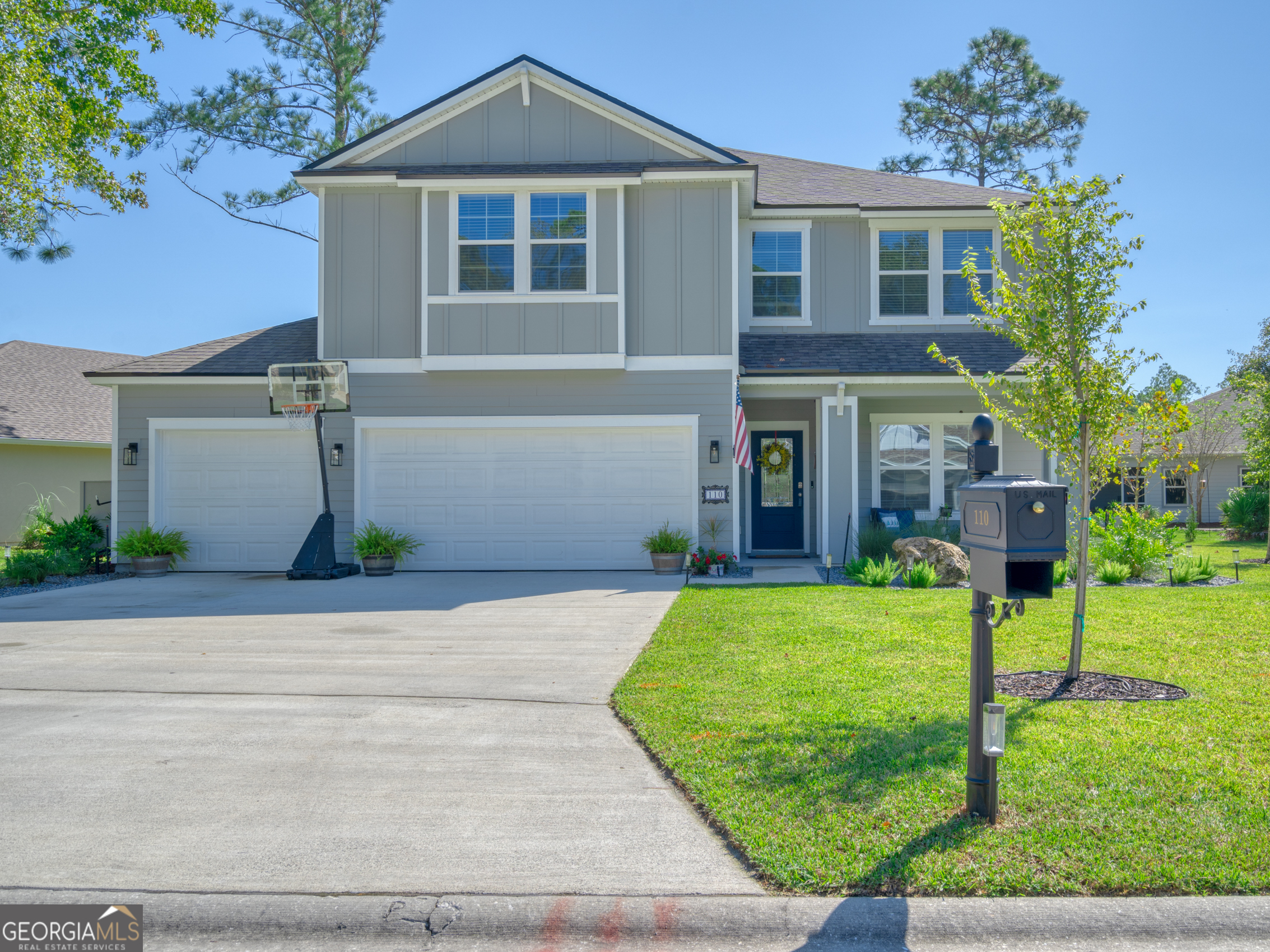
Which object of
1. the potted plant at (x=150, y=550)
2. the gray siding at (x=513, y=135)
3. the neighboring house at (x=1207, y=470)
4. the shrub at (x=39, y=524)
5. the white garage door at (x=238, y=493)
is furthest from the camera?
the neighboring house at (x=1207, y=470)

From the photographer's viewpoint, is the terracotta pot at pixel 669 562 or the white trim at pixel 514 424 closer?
the terracotta pot at pixel 669 562

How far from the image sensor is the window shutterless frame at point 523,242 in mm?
12977

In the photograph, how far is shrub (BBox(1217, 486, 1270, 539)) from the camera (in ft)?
64.6

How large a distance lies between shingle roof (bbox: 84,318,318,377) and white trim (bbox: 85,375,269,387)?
1.6 inches

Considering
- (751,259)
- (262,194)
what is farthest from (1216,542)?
(262,194)

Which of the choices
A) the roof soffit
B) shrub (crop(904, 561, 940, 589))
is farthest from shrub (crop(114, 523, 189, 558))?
shrub (crop(904, 561, 940, 589))

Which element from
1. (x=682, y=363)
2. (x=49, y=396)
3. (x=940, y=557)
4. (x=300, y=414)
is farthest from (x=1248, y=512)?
(x=49, y=396)

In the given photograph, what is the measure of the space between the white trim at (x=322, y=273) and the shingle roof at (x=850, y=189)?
644cm

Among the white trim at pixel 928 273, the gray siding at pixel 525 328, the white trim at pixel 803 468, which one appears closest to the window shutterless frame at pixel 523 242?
the gray siding at pixel 525 328

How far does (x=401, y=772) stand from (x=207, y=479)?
10852 mm

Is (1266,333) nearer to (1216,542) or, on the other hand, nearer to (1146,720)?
(1216,542)

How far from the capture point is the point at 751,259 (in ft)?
49.3

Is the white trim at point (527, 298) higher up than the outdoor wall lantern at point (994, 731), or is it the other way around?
the white trim at point (527, 298)

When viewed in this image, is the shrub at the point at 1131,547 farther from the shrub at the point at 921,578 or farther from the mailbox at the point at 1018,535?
the mailbox at the point at 1018,535
